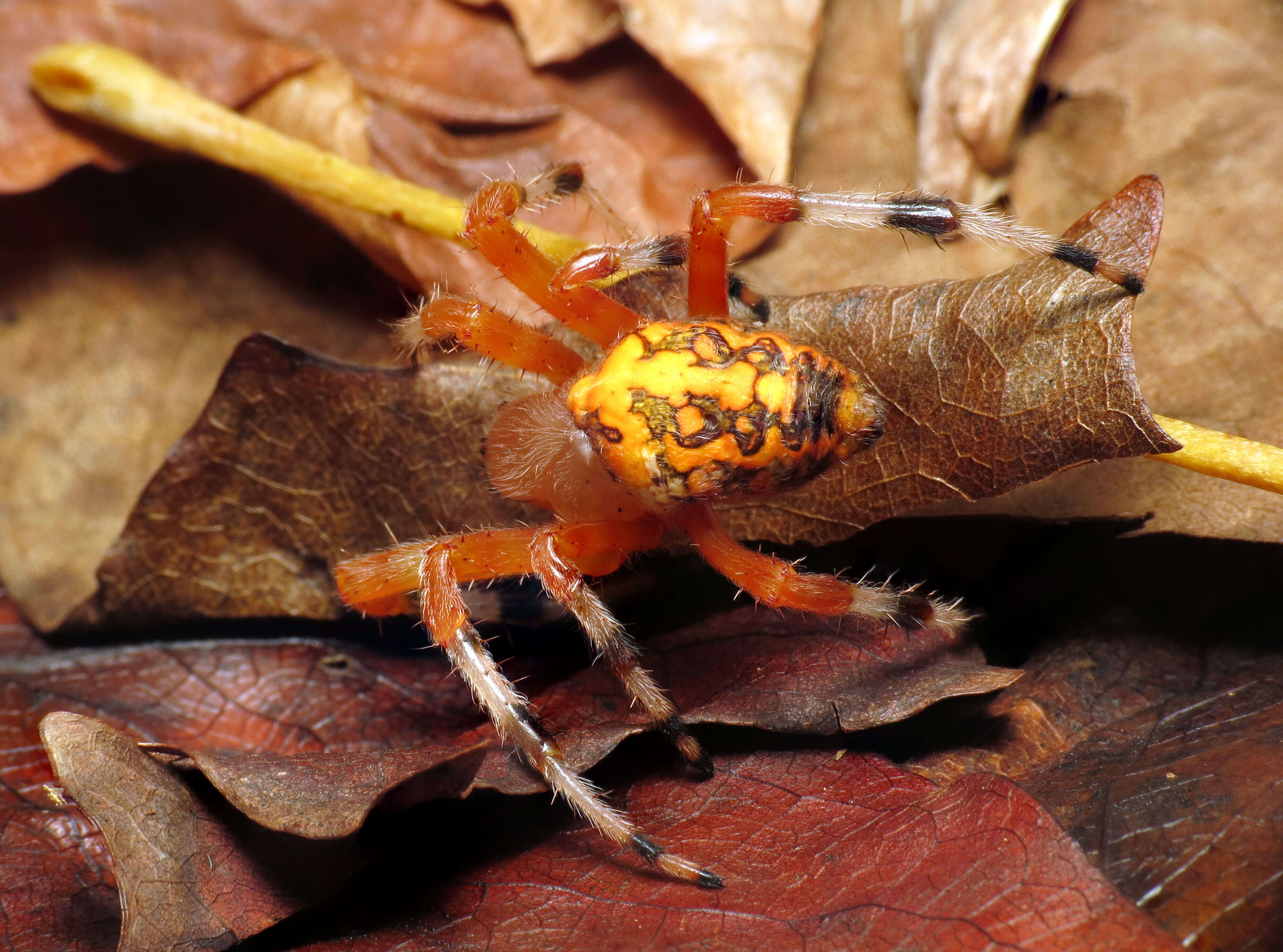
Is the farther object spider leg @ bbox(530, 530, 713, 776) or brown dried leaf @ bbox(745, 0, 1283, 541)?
brown dried leaf @ bbox(745, 0, 1283, 541)

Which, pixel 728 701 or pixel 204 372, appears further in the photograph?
pixel 204 372

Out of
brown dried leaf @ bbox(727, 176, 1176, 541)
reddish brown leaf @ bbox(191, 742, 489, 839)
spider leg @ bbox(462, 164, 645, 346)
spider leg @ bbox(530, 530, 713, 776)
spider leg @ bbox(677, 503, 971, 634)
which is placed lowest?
reddish brown leaf @ bbox(191, 742, 489, 839)

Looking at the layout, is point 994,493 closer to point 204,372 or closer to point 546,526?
point 546,526

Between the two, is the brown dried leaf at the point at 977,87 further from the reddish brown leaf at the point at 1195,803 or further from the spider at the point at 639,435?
the reddish brown leaf at the point at 1195,803

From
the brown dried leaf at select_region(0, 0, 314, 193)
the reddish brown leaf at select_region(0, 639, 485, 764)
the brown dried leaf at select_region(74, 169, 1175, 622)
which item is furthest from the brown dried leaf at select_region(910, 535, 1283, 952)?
the brown dried leaf at select_region(0, 0, 314, 193)

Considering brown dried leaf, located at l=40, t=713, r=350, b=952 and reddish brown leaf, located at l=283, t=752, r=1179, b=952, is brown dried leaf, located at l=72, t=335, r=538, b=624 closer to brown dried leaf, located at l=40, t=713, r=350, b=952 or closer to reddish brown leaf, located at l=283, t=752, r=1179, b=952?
brown dried leaf, located at l=40, t=713, r=350, b=952

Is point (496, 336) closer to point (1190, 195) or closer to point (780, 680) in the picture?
point (780, 680)

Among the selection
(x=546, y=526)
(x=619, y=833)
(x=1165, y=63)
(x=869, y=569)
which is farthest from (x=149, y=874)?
(x=1165, y=63)
